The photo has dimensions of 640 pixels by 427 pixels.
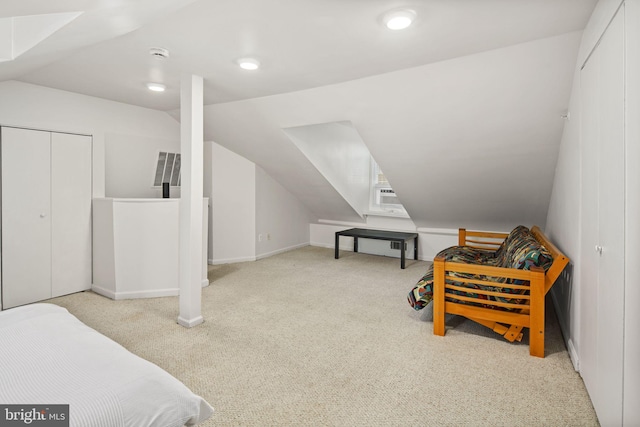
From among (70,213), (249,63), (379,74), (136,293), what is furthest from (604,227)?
(70,213)

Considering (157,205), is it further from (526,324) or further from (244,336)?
(526,324)

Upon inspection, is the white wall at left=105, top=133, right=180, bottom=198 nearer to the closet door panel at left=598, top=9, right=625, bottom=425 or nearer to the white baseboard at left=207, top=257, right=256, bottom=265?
the white baseboard at left=207, top=257, right=256, bottom=265

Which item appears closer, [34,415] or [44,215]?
[34,415]

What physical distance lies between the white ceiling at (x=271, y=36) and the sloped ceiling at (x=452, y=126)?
0.69ft

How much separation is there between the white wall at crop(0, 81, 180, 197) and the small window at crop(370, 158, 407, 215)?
10.5 ft

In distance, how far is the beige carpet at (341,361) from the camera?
1869 mm

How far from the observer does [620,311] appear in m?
1.47

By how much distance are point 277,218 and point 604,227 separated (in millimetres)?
4674

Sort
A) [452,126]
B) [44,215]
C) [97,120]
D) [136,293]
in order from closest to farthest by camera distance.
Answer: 1. [452,126]
2. [44,215]
3. [136,293]
4. [97,120]

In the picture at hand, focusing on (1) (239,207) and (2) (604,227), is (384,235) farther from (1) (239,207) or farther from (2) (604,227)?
(2) (604,227)

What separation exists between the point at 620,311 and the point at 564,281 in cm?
151

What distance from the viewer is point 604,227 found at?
171cm

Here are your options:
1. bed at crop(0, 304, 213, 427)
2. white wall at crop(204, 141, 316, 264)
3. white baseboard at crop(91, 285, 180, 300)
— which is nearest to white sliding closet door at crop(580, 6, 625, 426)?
bed at crop(0, 304, 213, 427)

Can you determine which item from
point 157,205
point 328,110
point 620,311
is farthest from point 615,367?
point 157,205
